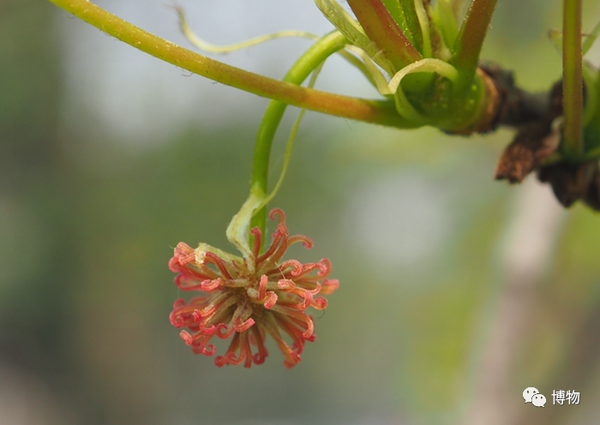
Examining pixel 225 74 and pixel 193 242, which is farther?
pixel 193 242

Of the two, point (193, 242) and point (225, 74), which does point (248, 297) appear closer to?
point (225, 74)

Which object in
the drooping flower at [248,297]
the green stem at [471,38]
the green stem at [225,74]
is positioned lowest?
the drooping flower at [248,297]

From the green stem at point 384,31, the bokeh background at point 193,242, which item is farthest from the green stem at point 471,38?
the bokeh background at point 193,242

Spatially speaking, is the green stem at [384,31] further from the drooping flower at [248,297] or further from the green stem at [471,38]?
the drooping flower at [248,297]

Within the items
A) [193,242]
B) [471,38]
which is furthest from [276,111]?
[193,242]

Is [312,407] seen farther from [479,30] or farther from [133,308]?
[479,30]
